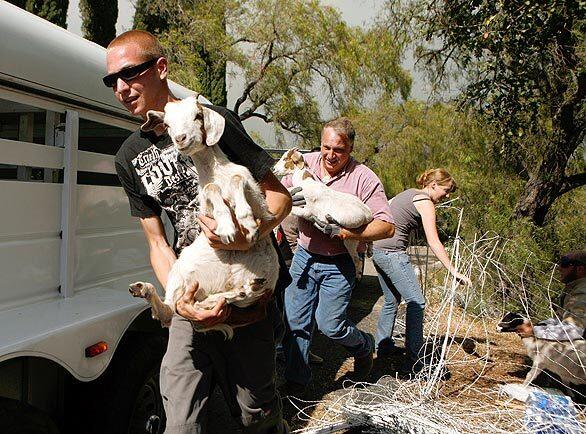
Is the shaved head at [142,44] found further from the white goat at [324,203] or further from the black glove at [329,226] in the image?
the black glove at [329,226]

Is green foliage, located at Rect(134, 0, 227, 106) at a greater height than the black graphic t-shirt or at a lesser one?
greater

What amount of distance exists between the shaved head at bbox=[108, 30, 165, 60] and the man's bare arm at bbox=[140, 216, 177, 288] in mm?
764

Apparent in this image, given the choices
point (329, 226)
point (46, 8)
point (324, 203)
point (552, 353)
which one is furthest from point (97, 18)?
point (552, 353)

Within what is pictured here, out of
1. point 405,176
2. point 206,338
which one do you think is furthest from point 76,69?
point 405,176

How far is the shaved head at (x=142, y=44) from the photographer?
7.74ft

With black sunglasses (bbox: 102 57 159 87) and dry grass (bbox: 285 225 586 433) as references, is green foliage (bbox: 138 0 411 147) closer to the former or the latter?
dry grass (bbox: 285 225 586 433)

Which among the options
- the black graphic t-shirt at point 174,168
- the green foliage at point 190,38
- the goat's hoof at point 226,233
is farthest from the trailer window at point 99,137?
the green foliage at point 190,38

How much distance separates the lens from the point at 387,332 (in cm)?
554

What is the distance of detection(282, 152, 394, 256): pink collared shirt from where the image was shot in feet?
13.6

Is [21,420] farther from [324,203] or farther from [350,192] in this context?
[350,192]

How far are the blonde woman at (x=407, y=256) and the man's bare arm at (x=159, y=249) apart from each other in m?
2.78

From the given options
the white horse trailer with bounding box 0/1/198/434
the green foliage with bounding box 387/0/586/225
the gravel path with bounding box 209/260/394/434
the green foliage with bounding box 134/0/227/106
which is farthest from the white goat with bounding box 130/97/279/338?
the green foliage with bounding box 134/0/227/106

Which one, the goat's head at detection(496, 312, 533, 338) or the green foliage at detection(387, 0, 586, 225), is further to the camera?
the green foliage at detection(387, 0, 586, 225)

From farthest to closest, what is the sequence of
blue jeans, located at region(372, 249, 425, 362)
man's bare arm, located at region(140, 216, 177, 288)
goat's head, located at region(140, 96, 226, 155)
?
blue jeans, located at region(372, 249, 425, 362) < man's bare arm, located at region(140, 216, 177, 288) < goat's head, located at region(140, 96, 226, 155)
